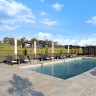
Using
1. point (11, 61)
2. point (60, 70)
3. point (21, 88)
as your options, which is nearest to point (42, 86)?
point (21, 88)

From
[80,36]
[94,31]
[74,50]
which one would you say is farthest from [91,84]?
[80,36]

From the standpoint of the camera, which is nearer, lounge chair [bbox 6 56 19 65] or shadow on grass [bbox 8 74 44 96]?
shadow on grass [bbox 8 74 44 96]

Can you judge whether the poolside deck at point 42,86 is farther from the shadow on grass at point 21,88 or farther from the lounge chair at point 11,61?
the lounge chair at point 11,61

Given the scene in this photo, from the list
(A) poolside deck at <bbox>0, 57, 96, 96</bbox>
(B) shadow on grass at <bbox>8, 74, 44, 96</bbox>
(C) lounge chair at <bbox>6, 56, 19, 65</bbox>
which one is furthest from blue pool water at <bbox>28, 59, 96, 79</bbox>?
(B) shadow on grass at <bbox>8, 74, 44, 96</bbox>

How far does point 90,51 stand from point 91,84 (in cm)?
2532

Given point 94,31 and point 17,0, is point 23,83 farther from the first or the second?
point 94,31

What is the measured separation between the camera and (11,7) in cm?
1741

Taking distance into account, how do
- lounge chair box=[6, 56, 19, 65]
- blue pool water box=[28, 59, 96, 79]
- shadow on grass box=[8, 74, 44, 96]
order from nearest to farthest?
1. shadow on grass box=[8, 74, 44, 96]
2. blue pool water box=[28, 59, 96, 79]
3. lounge chair box=[6, 56, 19, 65]

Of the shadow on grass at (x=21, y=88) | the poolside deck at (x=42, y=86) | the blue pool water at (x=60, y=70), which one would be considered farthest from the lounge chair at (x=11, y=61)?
the shadow on grass at (x=21, y=88)

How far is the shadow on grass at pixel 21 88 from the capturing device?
6972mm

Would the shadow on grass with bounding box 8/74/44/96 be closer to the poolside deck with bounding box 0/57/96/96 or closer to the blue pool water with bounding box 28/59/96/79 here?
the poolside deck with bounding box 0/57/96/96

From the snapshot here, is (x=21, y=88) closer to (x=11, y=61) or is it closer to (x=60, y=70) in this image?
(x=11, y=61)

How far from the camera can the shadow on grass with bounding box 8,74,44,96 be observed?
697 cm

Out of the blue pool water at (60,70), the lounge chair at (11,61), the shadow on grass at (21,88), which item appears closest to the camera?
the shadow on grass at (21,88)
